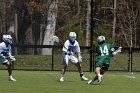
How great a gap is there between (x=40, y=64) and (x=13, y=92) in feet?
67.3

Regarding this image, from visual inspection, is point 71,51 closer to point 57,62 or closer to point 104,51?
point 104,51

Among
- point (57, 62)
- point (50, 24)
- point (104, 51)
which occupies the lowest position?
point (57, 62)

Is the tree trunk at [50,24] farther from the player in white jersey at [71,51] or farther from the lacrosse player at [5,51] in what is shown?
the lacrosse player at [5,51]

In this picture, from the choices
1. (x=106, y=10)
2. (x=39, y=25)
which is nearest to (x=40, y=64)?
(x=39, y=25)

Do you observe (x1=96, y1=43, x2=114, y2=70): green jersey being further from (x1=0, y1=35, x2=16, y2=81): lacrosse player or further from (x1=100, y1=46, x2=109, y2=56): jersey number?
(x1=0, y1=35, x2=16, y2=81): lacrosse player

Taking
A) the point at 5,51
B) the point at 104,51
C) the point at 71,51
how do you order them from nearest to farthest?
the point at 104,51 < the point at 5,51 < the point at 71,51

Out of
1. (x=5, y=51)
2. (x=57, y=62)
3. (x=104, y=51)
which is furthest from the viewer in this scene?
(x=57, y=62)

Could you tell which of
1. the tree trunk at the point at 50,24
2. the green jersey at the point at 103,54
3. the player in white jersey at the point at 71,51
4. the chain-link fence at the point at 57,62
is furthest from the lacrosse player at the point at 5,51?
the tree trunk at the point at 50,24

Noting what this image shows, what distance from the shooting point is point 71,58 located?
2475 centimetres

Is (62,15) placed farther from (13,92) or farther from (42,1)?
(13,92)

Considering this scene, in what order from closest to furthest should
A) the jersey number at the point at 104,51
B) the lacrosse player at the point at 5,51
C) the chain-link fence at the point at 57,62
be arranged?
the jersey number at the point at 104,51, the lacrosse player at the point at 5,51, the chain-link fence at the point at 57,62

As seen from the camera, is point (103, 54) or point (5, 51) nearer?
point (103, 54)

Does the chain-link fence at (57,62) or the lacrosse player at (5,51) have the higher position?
the lacrosse player at (5,51)

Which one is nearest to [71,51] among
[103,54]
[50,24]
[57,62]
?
[103,54]
